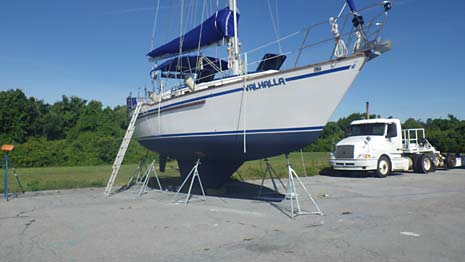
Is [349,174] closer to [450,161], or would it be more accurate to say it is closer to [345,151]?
[345,151]

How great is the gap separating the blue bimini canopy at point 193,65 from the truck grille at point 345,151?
8.56m

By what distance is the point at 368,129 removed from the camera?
18.8 m

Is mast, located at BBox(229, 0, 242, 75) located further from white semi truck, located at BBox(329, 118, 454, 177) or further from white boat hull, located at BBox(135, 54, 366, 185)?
white semi truck, located at BBox(329, 118, 454, 177)

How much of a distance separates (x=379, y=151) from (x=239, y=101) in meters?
11.0

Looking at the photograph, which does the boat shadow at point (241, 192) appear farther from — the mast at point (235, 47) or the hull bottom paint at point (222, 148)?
the mast at point (235, 47)

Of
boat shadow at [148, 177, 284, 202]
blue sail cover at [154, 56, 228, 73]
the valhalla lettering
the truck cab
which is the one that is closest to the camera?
the valhalla lettering

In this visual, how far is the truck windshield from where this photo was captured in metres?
18.5

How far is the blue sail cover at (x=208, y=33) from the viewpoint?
1066 centimetres

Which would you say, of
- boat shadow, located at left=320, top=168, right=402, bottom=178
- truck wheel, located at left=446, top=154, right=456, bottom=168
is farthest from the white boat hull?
truck wheel, located at left=446, top=154, right=456, bottom=168

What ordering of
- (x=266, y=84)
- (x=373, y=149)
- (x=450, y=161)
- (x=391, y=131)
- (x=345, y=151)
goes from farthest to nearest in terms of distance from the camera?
(x=450, y=161) → (x=391, y=131) → (x=345, y=151) → (x=373, y=149) → (x=266, y=84)

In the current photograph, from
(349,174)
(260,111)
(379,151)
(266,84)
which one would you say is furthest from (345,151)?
(266,84)

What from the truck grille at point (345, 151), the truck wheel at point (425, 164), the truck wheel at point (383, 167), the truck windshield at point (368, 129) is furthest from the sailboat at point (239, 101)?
the truck wheel at point (425, 164)

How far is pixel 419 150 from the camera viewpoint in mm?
20375

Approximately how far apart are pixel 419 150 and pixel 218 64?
13.9 metres
